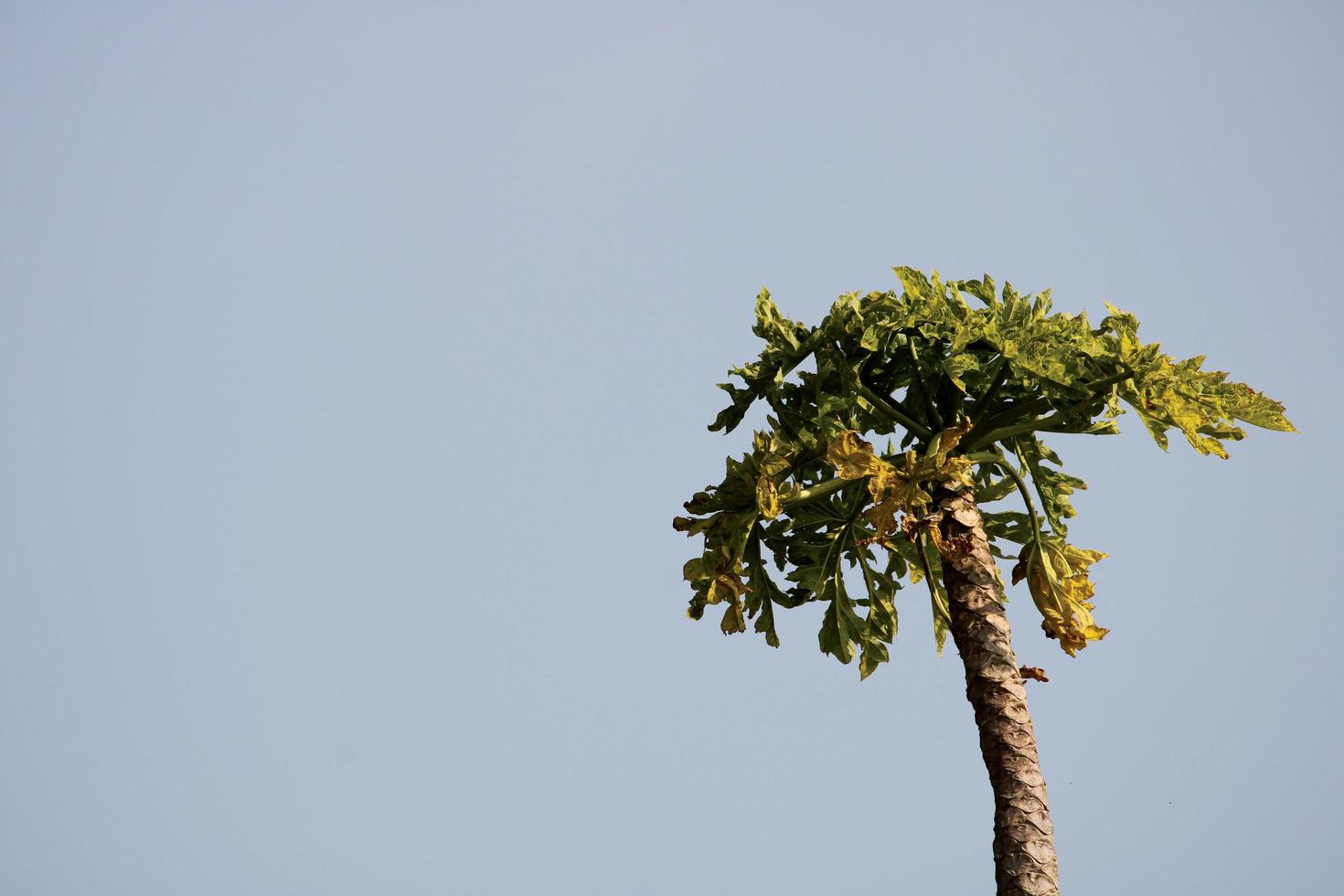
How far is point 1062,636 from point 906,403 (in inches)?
93.3

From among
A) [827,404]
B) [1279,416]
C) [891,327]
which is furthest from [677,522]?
[1279,416]

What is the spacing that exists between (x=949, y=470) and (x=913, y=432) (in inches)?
37.5

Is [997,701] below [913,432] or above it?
below

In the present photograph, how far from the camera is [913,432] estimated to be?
39.6ft

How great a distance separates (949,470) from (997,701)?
1860 millimetres

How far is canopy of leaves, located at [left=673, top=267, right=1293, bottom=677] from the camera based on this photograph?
11156 mm

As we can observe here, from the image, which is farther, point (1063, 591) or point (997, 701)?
point (1063, 591)

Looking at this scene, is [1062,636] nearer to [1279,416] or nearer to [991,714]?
[991,714]

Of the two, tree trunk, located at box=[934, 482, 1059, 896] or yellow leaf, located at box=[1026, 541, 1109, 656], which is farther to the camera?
yellow leaf, located at box=[1026, 541, 1109, 656]

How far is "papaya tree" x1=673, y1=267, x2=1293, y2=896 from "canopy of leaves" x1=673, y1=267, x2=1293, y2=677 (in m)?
0.02

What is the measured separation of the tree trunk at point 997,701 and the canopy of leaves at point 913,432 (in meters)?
0.30

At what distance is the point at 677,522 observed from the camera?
12141 millimetres

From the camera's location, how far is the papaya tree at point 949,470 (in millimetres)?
11078

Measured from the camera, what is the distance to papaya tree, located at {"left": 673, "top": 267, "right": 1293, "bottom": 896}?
1108cm
